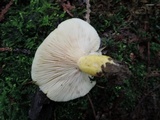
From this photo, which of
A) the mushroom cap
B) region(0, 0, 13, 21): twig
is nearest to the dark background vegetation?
region(0, 0, 13, 21): twig

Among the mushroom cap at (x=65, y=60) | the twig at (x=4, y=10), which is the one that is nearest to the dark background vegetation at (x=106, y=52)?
the twig at (x=4, y=10)

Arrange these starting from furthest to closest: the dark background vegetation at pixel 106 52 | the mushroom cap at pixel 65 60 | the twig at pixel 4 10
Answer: the twig at pixel 4 10
the dark background vegetation at pixel 106 52
the mushroom cap at pixel 65 60

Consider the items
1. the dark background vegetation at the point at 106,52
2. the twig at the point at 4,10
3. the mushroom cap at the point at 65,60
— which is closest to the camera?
the mushroom cap at the point at 65,60

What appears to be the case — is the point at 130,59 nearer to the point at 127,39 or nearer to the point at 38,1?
the point at 127,39

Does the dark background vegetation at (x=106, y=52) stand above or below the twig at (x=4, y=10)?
below

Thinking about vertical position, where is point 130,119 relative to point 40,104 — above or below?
below

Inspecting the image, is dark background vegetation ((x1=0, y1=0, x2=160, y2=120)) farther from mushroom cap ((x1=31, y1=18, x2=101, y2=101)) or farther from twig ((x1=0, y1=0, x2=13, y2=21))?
mushroom cap ((x1=31, y1=18, x2=101, y2=101))

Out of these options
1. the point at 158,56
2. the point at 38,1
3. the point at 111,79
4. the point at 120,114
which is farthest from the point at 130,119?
the point at 38,1

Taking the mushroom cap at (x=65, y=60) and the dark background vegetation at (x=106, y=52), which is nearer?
the mushroom cap at (x=65, y=60)

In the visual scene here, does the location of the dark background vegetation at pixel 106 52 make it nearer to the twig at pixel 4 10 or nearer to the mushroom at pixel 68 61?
the twig at pixel 4 10
